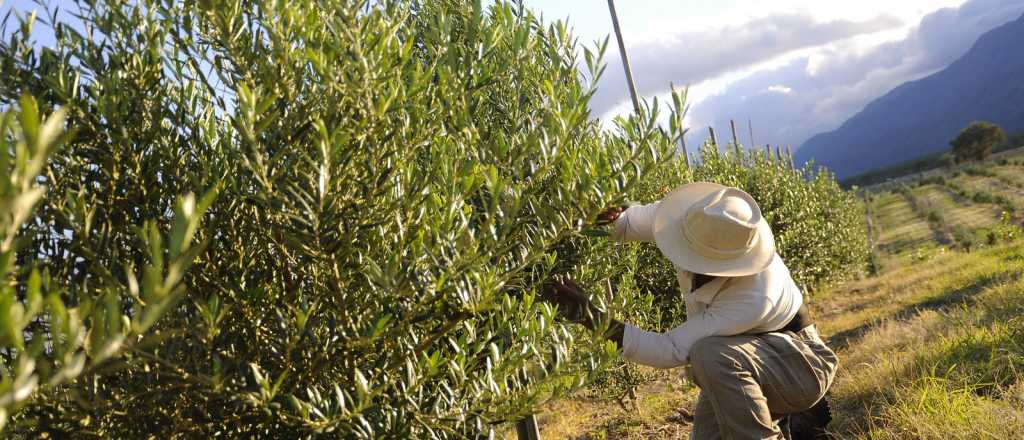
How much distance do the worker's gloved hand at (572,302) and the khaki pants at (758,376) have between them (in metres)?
0.85

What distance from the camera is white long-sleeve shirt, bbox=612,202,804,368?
4004 mm

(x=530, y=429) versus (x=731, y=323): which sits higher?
(x=731, y=323)

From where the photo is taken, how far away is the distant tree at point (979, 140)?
8138 centimetres

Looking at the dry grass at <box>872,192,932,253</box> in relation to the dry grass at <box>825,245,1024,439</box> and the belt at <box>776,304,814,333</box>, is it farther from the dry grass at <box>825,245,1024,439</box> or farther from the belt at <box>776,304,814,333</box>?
the belt at <box>776,304,814,333</box>

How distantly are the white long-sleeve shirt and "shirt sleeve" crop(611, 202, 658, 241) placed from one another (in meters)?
0.55

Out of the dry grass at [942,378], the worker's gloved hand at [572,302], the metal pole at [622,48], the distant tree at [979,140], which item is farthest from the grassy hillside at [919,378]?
the distant tree at [979,140]

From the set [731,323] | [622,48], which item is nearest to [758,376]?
[731,323]

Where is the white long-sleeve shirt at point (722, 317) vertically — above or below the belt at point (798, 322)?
above

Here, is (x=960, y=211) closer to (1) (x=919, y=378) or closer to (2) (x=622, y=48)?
(2) (x=622, y=48)

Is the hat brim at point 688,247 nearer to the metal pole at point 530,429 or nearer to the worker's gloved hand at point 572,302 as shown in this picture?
the worker's gloved hand at point 572,302

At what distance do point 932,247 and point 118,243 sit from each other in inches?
1530

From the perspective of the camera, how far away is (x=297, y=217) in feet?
7.41

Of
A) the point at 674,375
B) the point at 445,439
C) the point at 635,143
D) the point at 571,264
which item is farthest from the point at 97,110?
the point at 674,375

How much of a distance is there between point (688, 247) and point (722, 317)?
1.58 feet
